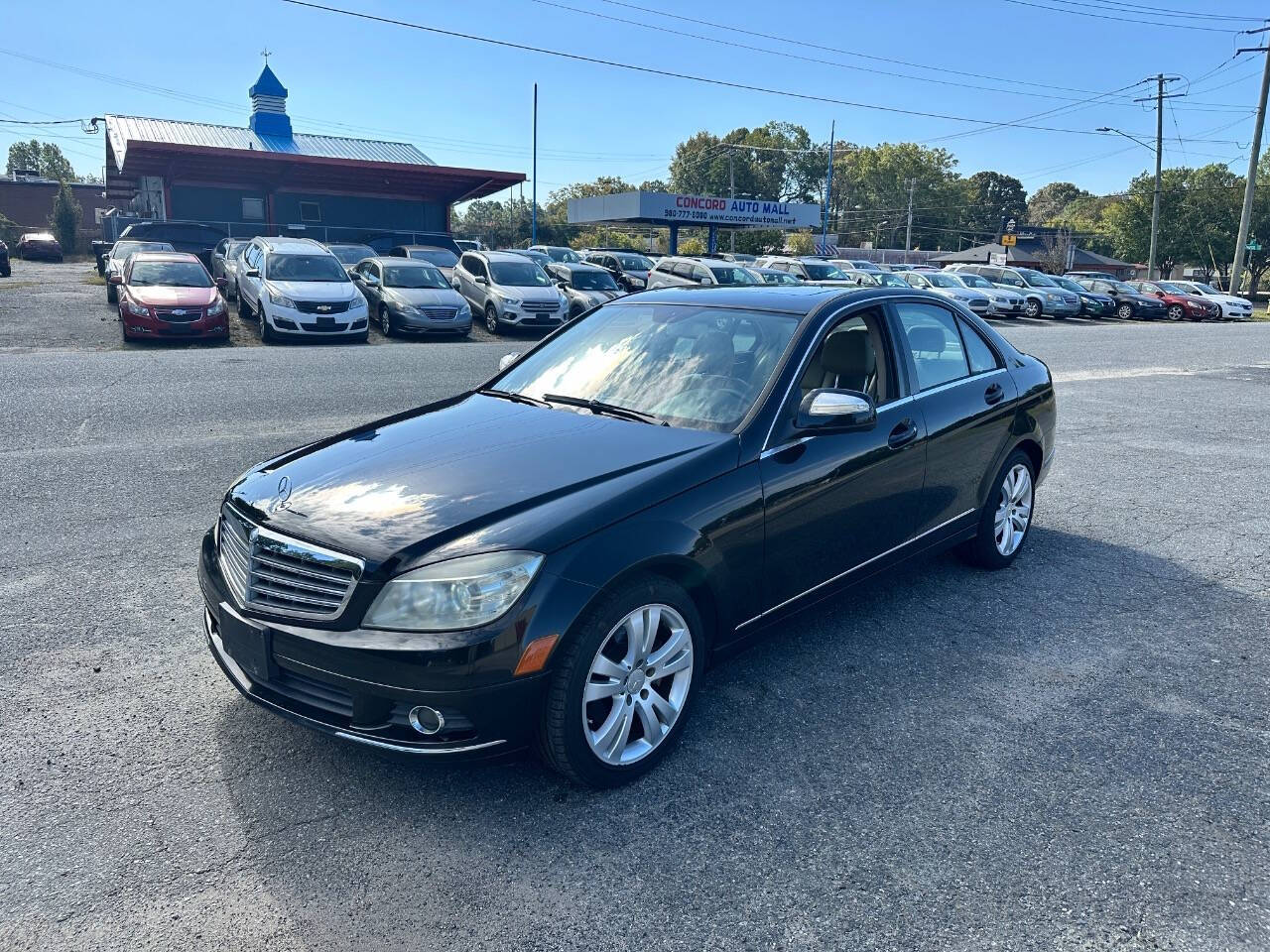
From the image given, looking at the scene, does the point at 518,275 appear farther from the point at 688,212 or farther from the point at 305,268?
the point at 688,212

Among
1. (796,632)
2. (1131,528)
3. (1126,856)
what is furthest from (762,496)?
(1131,528)

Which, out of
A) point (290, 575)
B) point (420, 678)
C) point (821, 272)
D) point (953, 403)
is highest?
point (821, 272)

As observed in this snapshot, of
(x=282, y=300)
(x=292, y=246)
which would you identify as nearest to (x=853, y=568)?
(x=282, y=300)

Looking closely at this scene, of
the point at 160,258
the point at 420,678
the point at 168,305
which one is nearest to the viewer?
the point at 420,678

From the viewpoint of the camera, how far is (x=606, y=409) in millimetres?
3908

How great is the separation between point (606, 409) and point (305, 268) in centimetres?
1532

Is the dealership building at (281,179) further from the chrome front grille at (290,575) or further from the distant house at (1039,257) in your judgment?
the distant house at (1039,257)

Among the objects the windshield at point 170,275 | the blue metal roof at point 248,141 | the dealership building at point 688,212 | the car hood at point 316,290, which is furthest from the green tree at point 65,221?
the car hood at point 316,290

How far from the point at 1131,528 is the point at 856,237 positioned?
124 meters

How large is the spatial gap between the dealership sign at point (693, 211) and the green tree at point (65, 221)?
31386 mm

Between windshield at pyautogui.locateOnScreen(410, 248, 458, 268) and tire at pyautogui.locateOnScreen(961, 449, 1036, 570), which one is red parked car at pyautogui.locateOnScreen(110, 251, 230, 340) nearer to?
windshield at pyautogui.locateOnScreen(410, 248, 458, 268)

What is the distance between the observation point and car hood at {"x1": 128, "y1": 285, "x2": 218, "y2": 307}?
15.5 m

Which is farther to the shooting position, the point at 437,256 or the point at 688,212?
the point at 688,212

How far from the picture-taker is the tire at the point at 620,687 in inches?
112
